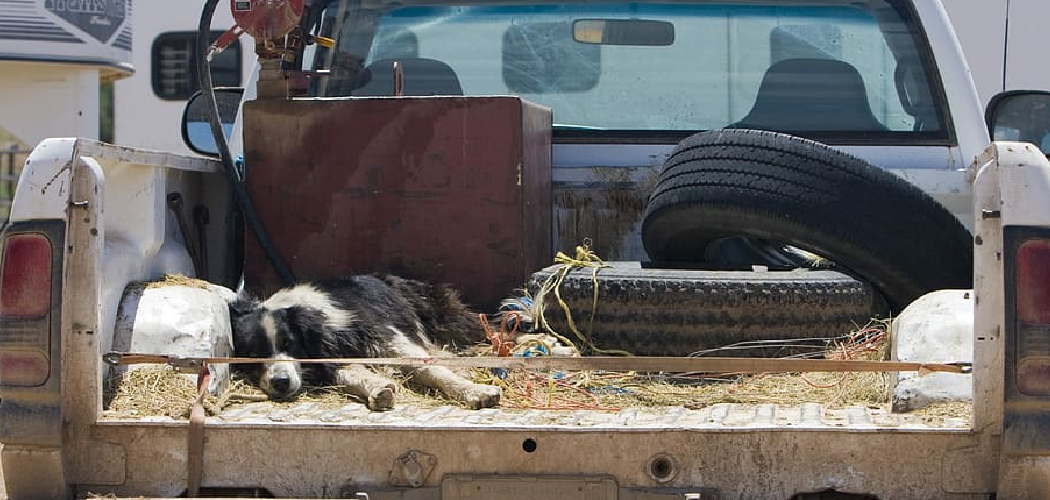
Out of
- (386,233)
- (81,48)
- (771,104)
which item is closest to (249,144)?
(386,233)

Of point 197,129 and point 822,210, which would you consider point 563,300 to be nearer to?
point 822,210

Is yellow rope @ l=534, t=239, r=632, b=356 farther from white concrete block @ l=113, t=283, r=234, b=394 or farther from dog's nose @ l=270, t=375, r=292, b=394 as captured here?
white concrete block @ l=113, t=283, r=234, b=394

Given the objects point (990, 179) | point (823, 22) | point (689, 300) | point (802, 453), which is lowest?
point (802, 453)

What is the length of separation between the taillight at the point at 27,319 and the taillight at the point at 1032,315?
7.52ft

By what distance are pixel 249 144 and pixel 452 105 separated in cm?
74

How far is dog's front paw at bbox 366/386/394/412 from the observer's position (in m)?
3.97

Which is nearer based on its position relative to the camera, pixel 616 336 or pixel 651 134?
pixel 616 336

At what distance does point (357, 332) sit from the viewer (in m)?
4.75

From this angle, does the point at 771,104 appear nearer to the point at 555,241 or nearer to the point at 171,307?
the point at 555,241

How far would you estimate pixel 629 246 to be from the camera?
212 inches

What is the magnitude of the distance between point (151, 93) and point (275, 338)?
41.3ft

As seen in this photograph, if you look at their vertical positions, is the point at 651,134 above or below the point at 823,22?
below

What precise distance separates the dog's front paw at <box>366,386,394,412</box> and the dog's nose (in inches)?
11.2

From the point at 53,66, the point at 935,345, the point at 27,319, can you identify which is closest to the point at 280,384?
the point at 27,319
